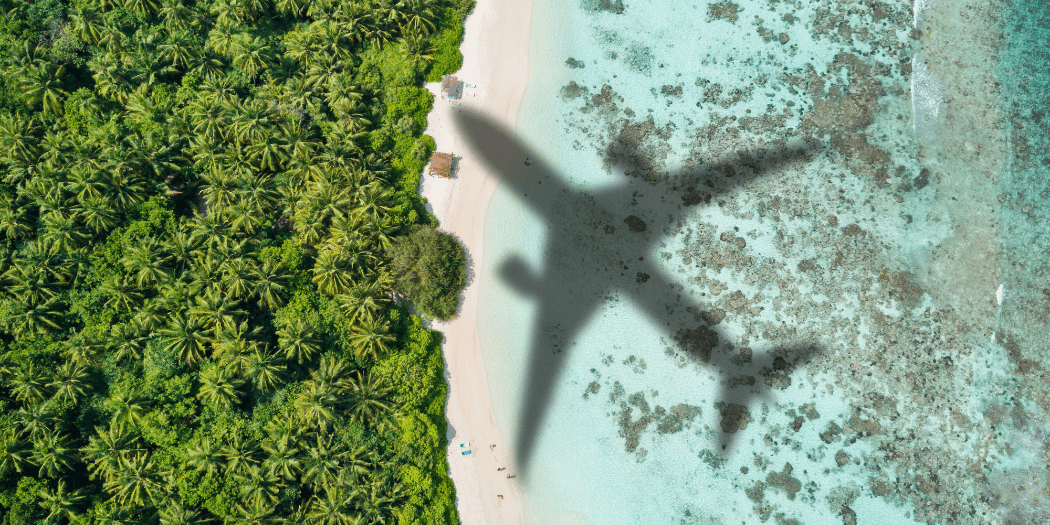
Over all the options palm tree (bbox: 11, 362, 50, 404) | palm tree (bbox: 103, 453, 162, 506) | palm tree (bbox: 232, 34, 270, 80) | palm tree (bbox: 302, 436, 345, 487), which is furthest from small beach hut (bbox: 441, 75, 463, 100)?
palm tree (bbox: 11, 362, 50, 404)

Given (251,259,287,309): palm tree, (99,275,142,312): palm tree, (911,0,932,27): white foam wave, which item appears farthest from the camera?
(911,0,932,27): white foam wave

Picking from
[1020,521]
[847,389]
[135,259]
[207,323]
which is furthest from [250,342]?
[1020,521]

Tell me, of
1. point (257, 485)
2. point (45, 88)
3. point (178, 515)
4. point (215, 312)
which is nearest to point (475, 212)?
point (215, 312)

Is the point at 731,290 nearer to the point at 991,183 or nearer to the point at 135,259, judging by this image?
the point at 991,183

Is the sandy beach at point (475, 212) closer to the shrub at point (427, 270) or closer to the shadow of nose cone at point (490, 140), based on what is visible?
the shadow of nose cone at point (490, 140)

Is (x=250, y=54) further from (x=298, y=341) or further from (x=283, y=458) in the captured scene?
(x=283, y=458)

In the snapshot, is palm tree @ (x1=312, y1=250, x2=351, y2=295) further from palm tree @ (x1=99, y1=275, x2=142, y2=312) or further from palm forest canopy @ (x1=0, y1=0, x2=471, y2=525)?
palm tree @ (x1=99, y1=275, x2=142, y2=312)
